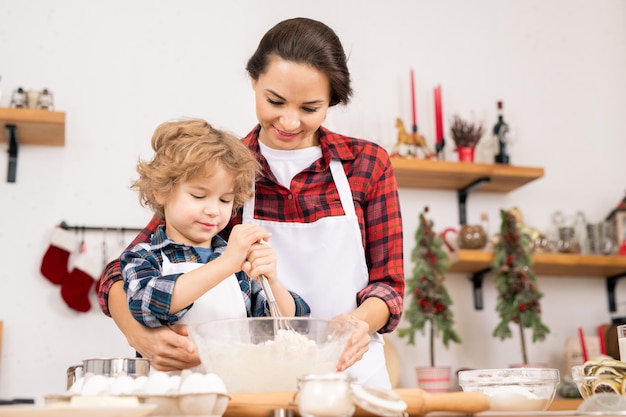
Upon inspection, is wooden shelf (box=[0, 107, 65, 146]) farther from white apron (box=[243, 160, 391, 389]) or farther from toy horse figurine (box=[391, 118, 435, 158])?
white apron (box=[243, 160, 391, 389])

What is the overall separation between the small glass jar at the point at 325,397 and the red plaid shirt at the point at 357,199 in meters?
0.88

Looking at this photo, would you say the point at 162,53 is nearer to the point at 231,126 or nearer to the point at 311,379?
the point at 231,126

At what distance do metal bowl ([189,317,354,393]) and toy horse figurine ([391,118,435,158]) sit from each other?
2.38 metres

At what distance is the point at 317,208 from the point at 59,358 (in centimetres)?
167

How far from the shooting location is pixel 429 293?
3070 mm

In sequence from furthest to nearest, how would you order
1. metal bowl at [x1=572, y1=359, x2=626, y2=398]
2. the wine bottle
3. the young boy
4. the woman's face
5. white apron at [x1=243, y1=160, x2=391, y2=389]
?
the wine bottle, white apron at [x1=243, y1=160, x2=391, y2=389], the woman's face, the young boy, metal bowl at [x1=572, y1=359, x2=626, y2=398]

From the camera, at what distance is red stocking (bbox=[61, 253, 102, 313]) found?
2.94 metres

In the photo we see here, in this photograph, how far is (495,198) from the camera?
11.6ft

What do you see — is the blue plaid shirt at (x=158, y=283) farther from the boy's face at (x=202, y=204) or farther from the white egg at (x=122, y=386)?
the white egg at (x=122, y=386)

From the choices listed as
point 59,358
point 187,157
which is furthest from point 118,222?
point 187,157

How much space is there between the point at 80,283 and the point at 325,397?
2425mm

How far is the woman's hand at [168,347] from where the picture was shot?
3.88 feet

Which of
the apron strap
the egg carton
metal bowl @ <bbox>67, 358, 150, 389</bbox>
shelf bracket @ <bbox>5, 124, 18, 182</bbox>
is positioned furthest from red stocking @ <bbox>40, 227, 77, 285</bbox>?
the egg carton

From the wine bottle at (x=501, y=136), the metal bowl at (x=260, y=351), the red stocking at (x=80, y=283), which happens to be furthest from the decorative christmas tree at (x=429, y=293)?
the metal bowl at (x=260, y=351)
